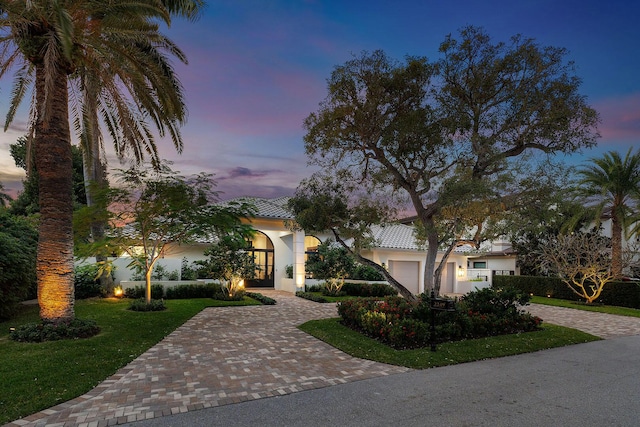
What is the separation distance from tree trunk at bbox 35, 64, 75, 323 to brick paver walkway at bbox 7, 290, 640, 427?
261 centimetres

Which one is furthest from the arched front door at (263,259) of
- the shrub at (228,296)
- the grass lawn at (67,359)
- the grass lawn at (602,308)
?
the grass lawn at (602,308)

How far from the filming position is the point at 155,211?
37.8ft

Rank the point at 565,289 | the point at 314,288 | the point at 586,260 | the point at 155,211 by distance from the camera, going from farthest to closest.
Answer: the point at 565,289
the point at 314,288
the point at 586,260
the point at 155,211

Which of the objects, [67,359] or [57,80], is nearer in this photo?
[67,359]

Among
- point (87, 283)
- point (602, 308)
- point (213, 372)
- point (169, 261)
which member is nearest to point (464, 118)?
point (213, 372)

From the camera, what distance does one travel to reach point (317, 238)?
21.7 metres

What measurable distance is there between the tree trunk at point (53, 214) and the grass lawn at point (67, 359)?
3.33 feet

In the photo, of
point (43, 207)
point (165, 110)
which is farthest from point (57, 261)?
point (165, 110)

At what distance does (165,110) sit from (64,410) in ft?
24.5

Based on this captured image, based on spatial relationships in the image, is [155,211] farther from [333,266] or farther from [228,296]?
[333,266]

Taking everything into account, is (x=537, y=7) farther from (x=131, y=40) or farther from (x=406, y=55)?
(x=131, y=40)

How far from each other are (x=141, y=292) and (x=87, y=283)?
2336 millimetres

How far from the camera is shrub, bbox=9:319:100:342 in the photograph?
7453 mm

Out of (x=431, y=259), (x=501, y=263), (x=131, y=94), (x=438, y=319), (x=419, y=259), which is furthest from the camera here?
(x=501, y=263)
